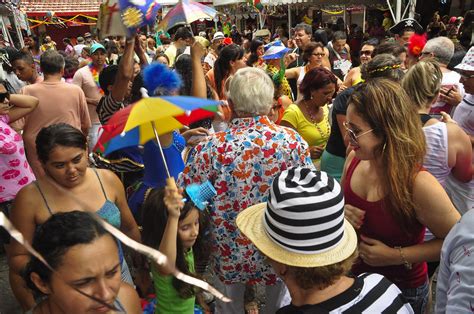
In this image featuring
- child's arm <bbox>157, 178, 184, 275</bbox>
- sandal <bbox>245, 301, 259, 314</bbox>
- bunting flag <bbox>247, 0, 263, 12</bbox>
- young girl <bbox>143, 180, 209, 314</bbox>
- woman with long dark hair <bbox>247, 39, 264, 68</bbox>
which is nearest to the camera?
child's arm <bbox>157, 178, 184, 275</bbox>

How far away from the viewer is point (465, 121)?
10.3ft

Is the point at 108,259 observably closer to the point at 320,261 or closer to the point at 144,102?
the point at 144,102

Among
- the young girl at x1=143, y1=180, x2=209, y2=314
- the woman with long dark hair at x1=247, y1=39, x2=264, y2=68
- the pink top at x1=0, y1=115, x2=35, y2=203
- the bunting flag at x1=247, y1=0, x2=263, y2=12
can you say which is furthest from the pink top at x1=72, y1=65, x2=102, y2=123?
the bunting flag at x1=247, y1=0, x2=263, y2=12

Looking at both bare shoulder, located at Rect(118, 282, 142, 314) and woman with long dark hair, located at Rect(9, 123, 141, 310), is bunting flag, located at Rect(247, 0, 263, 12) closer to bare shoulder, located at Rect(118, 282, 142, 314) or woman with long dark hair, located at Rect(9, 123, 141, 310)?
woman with long dark hair, located at Rect(9, 123, 141, 310)

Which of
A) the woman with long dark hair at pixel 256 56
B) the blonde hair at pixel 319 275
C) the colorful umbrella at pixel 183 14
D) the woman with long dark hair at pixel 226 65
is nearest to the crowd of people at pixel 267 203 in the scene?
the blonde hair at pixel 319 275

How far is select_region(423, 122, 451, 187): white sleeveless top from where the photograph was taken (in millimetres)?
2256

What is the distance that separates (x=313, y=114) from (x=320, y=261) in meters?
2.34

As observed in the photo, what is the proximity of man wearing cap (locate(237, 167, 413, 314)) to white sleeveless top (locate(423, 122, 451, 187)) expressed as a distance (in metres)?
1.15

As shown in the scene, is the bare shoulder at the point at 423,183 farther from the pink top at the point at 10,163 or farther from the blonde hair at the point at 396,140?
the pink top at the point at 10,163

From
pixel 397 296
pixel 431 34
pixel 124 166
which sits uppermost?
pixel 397 296

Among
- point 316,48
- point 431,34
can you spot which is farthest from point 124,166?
point 431,34

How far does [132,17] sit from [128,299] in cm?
182

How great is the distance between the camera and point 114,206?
2283mm

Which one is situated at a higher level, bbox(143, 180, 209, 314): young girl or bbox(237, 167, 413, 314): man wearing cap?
bbox(237, 167, 413, 314): man wearing cap
